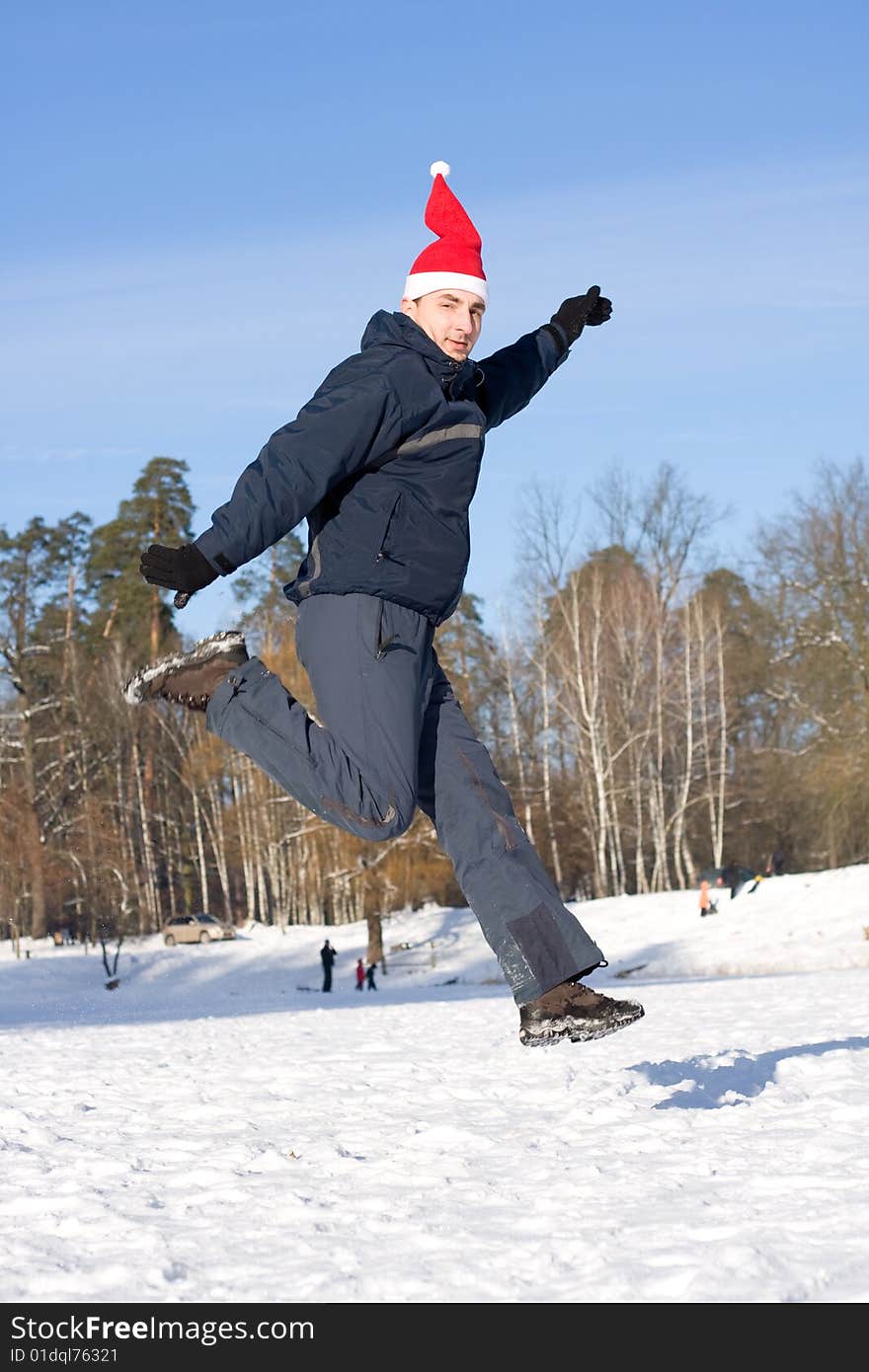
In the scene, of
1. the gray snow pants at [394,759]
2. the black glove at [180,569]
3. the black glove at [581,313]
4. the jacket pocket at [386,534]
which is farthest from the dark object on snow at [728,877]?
the black glove at [180,569]

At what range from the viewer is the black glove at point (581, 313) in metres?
5.15

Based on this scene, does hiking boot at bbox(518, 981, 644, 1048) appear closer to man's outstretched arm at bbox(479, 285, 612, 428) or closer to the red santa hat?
man's outstretched arm at bbox(479, 285, 612, 428)

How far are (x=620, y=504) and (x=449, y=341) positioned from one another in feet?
133

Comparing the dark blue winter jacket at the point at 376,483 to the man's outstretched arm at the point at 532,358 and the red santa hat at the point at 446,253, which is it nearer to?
the red santa hat at the point at 446,253

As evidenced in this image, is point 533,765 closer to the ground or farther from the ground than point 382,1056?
farther from the ground

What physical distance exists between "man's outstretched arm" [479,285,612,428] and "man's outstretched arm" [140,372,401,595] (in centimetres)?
87

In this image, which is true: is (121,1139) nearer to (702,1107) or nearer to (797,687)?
(702,1107)

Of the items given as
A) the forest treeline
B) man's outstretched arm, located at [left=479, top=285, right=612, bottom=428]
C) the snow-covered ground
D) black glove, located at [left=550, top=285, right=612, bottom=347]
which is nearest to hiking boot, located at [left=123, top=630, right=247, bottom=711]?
man's outstretched arm, located at [left=479, top=285, right=612, bottom=428]

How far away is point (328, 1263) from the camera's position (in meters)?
2.69

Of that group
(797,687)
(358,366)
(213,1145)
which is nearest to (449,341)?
(358,366)

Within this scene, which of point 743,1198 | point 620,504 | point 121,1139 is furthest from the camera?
point 620,504

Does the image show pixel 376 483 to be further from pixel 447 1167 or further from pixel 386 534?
pixel 447 1167

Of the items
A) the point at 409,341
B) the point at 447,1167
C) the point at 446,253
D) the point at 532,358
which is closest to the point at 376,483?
the point at 409,341

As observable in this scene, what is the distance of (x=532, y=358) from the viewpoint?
4895 mm
